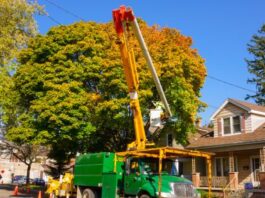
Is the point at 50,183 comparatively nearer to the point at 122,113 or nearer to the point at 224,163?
the point at 122,113

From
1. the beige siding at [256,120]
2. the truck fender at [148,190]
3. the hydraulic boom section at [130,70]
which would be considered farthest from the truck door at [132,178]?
the beige siding at [256,120]

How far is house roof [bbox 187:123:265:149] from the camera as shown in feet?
86.6

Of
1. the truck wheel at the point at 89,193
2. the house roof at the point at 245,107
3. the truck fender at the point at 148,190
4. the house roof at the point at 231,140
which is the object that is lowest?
the truck wheel at the point at 89,193

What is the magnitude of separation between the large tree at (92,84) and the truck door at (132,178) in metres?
8.54

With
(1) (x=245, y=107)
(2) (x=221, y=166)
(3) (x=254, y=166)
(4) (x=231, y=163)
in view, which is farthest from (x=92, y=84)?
(3) (x=254, y=166)

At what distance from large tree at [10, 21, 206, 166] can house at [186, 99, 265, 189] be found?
2882 mm

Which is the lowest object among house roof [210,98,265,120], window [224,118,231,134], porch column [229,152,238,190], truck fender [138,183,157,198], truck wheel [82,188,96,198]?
truck wheel [82,188,96,198]

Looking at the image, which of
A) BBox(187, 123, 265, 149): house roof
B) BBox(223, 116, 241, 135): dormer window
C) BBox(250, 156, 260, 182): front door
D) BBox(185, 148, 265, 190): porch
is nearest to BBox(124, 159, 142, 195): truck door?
BBox(185, 148, 265, 190): porch

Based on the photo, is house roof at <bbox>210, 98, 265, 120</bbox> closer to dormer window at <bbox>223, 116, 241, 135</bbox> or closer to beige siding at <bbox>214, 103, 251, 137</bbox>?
beige siding at <bbox>214, 103, 251, 137</bbox>

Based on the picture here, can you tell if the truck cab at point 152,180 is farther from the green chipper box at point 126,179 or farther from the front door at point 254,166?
the front door at point 254,166

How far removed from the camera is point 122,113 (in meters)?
25.5

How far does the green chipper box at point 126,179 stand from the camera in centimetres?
1537

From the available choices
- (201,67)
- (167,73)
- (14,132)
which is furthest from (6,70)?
(201,67)

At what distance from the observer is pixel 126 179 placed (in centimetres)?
1669
